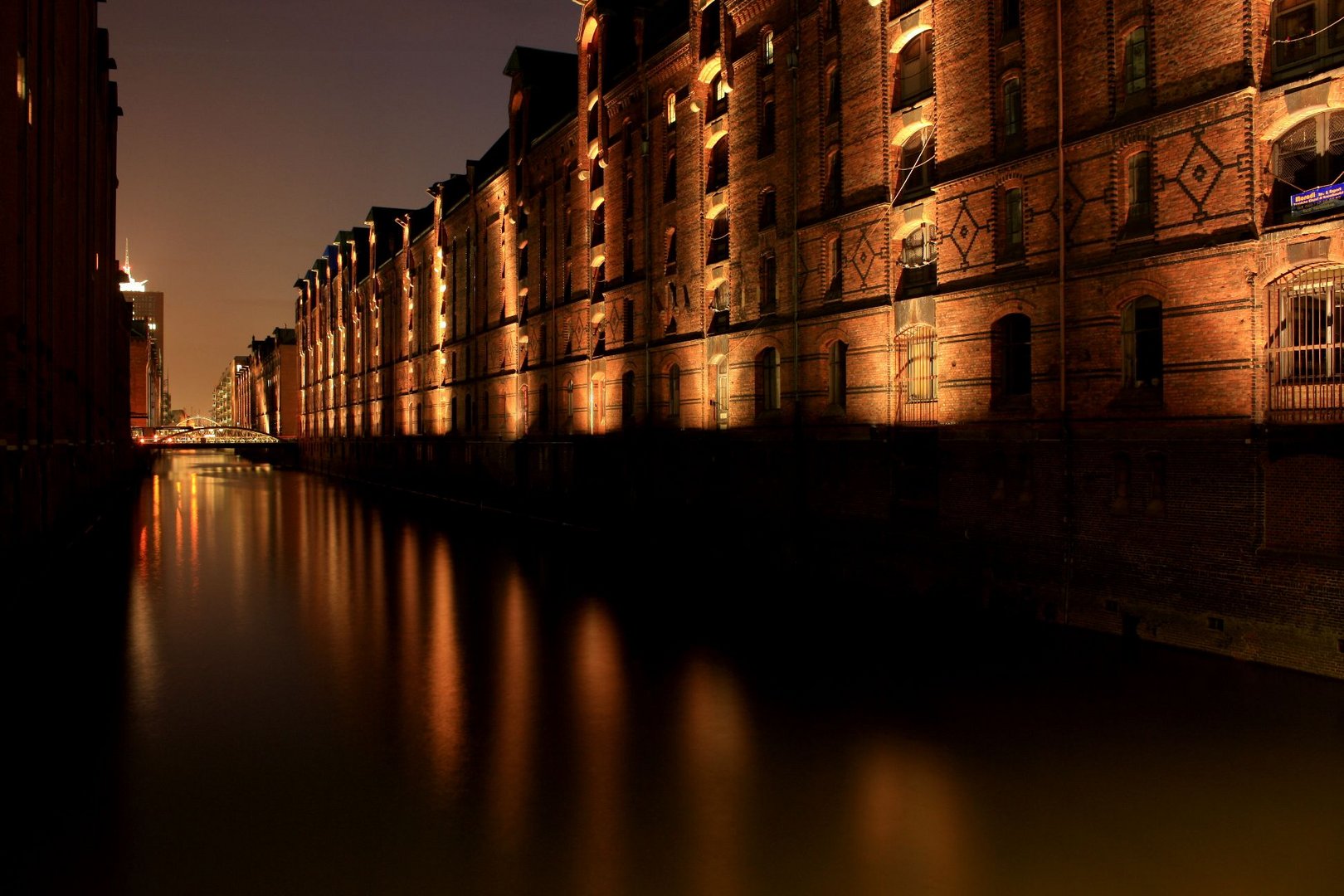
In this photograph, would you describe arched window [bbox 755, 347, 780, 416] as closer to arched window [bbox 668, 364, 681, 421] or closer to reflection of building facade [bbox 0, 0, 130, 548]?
arched window [bbox 668, 364, 681, 421]

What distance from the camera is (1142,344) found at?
1326 cm

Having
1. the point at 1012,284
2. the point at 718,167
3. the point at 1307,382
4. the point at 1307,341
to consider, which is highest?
the point at 718,167

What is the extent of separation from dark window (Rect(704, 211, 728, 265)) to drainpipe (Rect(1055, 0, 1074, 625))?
414 inches

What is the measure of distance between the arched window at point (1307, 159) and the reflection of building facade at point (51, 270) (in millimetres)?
19568

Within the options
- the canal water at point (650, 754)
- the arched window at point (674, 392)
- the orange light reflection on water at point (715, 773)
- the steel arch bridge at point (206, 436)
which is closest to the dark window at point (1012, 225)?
the canal water at point (650, 754)

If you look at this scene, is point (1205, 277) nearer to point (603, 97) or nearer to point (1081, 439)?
point (1081, 439)

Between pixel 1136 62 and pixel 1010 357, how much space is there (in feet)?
15.0

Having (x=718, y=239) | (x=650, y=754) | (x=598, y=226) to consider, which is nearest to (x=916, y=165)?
(x=718, y=239)

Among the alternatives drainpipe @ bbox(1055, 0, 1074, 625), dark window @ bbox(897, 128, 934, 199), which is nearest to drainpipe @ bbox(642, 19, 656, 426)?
dark window @ bbox(897, 128, 934, 199)

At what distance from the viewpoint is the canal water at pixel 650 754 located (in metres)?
6.54

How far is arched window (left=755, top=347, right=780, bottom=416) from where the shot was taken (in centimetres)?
2156

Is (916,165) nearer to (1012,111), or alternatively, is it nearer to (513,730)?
(1012,111)

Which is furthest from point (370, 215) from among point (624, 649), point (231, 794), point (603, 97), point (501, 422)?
point (231, 794)

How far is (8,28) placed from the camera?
16922 millimetres
